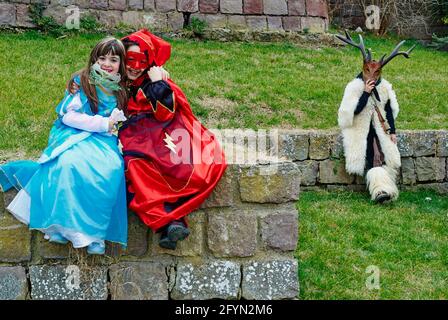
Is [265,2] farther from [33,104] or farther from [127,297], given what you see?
[127,297]

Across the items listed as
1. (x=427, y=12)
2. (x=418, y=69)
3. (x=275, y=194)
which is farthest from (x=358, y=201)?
(x=427, y=12)

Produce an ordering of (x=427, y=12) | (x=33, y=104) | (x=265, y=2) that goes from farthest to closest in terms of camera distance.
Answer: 1. (x=427, y=12)
2. (x=265, y=2)
3. (x=33, y=104)

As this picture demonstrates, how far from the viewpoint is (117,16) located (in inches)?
429

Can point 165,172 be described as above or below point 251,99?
below

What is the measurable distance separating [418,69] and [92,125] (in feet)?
27.3

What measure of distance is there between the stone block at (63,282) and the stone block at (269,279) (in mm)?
887

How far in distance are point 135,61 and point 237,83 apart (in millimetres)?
5164

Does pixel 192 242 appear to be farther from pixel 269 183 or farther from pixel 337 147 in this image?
pixel 337 147

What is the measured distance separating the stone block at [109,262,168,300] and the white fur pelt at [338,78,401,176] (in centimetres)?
355

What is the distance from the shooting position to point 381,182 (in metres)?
6.57

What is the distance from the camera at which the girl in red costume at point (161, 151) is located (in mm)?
3545

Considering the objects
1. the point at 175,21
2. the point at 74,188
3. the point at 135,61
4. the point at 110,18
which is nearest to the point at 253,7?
the point at 175,21

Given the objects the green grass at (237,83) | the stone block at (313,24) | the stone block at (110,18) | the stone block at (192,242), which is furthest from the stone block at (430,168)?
the stone block at (110,18)

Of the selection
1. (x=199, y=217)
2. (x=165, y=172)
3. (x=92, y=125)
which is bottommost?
(x=199, y=217)
